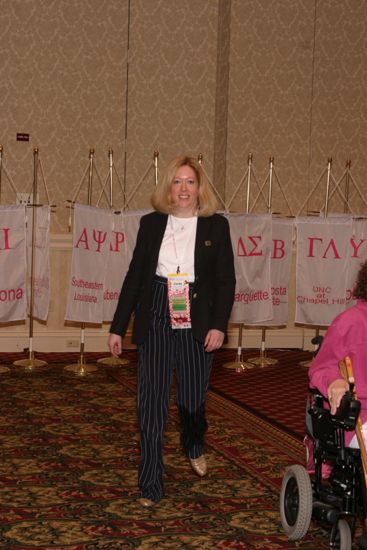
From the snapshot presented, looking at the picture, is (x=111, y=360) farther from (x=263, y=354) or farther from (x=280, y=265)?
(x=280, y=265)

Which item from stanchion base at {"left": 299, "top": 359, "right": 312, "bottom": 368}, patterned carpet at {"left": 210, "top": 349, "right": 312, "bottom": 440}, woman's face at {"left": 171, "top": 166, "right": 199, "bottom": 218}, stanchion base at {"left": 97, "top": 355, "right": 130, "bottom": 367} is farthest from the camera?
stanchion base at {"left": 299, "top": 359, "right": 312, "bottom": 368}

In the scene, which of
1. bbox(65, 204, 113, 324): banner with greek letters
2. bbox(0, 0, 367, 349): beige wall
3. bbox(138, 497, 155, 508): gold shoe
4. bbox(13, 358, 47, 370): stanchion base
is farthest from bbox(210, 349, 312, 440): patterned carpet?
bbox(138, 497, 155, 508): gold shoe

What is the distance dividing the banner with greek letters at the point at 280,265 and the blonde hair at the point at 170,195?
12.0 feet

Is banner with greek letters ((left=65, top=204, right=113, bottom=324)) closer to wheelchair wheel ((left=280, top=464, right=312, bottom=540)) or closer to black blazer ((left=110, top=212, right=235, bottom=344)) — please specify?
black blazer ((left=110, top=212, right=235, bottom=344))

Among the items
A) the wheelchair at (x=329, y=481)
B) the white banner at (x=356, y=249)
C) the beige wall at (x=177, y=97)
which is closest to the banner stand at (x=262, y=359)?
the beige wall at (x=177, y=97)

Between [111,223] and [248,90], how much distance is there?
2.26 metres

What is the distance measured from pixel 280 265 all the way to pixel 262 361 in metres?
0.87

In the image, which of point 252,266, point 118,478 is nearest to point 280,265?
point 252,266

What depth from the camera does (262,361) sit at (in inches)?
308

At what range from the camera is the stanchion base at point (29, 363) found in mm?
7148

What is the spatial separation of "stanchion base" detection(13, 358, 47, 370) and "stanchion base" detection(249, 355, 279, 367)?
1833mm

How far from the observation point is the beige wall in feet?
26.2

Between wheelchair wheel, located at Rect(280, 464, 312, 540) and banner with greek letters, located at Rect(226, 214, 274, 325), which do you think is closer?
wheelchair wheel, located at Rect(280, 464, 312, 540)

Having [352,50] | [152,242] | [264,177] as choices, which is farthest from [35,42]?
[152,242]
